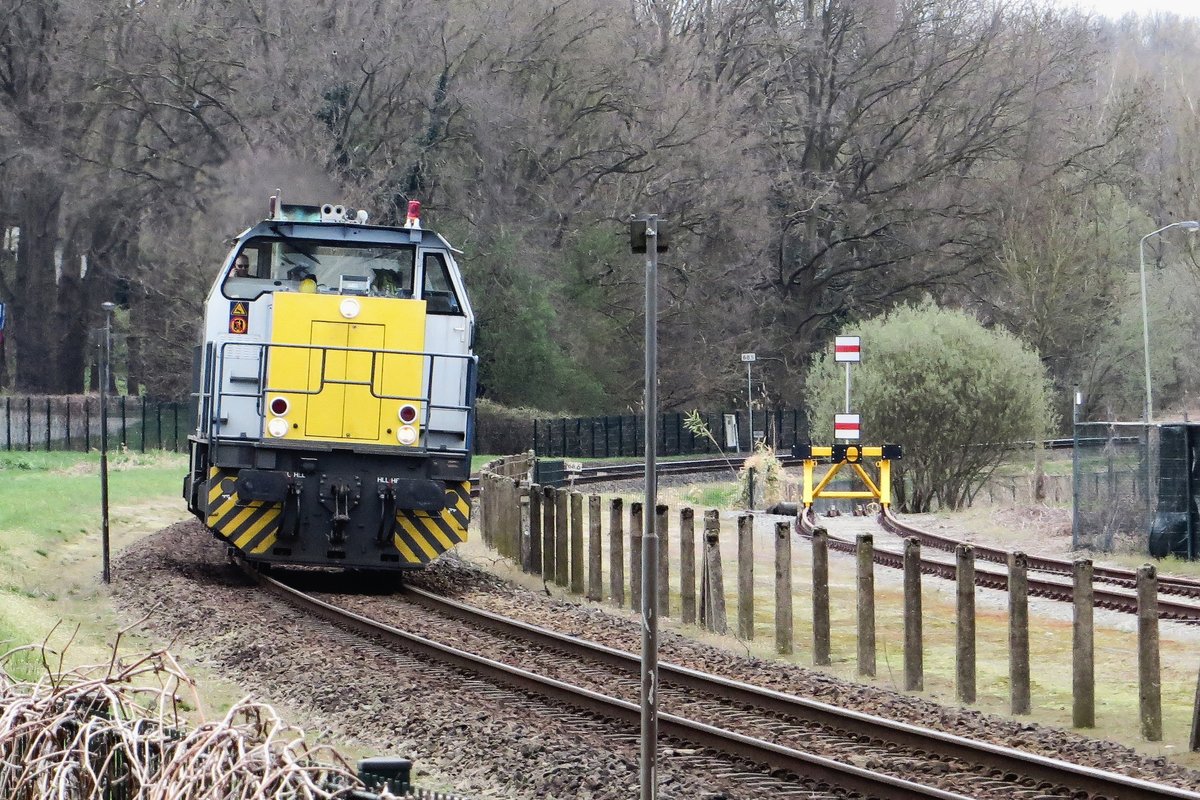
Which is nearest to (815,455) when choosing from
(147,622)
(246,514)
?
(246,514)

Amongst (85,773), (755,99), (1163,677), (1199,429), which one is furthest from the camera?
(755,99)

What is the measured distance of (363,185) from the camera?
49.2 metres

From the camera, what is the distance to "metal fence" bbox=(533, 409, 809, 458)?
56094mm

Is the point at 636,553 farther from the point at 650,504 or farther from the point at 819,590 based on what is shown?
the point at 650,504

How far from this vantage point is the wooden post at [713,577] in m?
15.2

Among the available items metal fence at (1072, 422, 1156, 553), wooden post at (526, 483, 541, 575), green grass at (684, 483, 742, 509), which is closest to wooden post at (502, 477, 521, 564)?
wooden post at (526, 483, 541, 575)

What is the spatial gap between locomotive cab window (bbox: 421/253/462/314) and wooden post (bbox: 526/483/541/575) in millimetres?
3787

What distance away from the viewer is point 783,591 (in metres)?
14.3

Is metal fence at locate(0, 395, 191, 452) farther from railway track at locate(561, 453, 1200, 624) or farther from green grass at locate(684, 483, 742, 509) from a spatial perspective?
railway track at locate(561, 453, 1200, 624)

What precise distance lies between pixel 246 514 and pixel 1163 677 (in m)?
9.16

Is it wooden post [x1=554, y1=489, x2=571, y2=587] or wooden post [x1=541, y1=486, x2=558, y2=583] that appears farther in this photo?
wooden post [x1=541, y1=486, x2=558, y2=583]

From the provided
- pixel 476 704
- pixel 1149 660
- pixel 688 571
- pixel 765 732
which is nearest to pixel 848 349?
pixel 688 571

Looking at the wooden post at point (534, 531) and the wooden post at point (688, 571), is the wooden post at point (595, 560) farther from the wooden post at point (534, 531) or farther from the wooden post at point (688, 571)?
the wooden post at point (688, 571)

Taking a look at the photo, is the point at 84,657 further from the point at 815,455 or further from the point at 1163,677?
the point at 815,455
